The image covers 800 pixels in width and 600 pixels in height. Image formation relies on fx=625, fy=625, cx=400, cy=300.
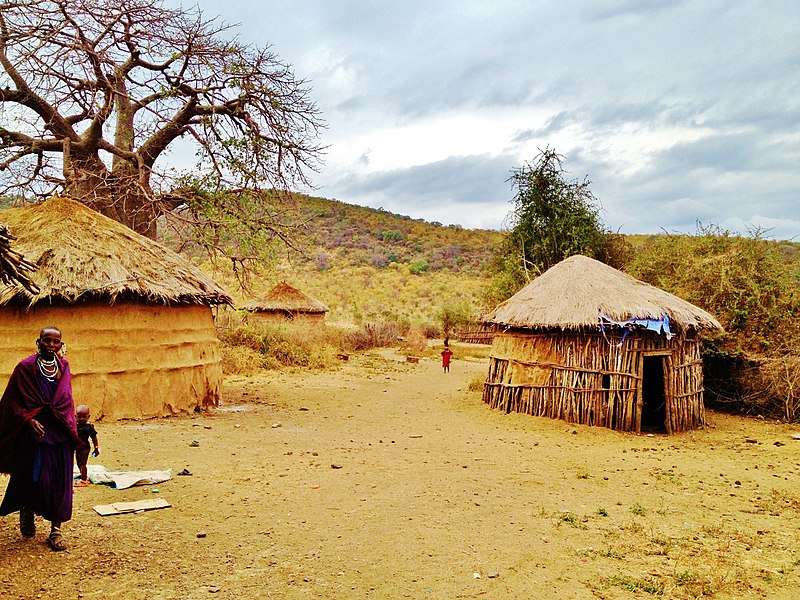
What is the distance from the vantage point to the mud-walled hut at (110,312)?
8.63 metres

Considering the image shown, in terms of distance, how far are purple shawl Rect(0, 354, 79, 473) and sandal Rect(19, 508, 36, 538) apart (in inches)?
14.9

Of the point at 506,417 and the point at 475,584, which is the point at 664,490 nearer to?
the point at 475,584

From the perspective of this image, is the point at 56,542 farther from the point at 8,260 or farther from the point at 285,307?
the point at 285,307

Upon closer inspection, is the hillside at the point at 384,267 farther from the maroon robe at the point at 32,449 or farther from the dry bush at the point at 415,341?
the maroon robe at the point at 32,449

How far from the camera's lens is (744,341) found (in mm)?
12031

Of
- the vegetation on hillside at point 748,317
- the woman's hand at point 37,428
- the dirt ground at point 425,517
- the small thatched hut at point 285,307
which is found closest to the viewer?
the dirt ground at point 425,517

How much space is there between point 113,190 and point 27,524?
9.76 meters

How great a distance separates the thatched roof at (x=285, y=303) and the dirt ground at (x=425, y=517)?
11.2 m

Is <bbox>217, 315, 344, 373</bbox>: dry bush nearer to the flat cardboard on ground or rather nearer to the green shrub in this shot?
the flat cardboard on ground

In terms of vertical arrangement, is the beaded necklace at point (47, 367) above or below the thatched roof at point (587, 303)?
below

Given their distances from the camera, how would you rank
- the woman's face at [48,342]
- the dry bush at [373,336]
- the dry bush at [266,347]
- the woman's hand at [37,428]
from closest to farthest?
the woman's hand at [37,428], the woman's face at [48,342], the dry bush at [266,347], the dry bush at [373,336]

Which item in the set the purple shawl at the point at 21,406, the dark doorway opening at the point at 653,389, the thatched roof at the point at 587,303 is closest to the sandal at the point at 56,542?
the purple shawl at the point at 21,406

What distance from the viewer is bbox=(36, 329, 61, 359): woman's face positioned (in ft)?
14.4

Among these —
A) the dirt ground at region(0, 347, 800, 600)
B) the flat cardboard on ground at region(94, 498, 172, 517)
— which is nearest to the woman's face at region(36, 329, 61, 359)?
the dirt ground at region(0, 347, 800, 600)
